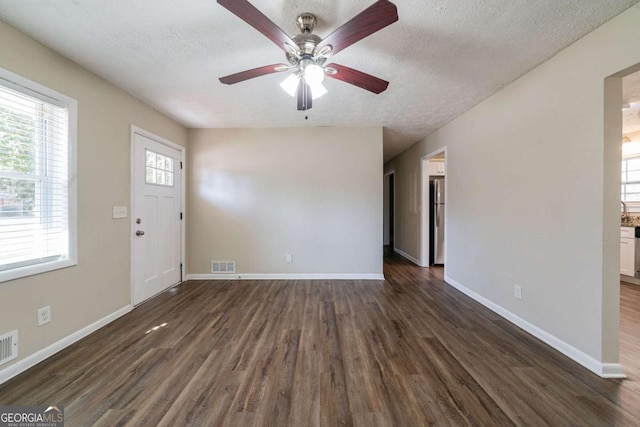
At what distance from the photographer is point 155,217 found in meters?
3.18

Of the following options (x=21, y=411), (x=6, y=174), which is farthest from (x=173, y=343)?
(x=6, y=174)

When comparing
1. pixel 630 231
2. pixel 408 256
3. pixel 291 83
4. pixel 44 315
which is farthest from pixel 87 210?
pixel 630 231

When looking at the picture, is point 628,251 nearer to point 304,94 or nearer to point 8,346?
point 304,94

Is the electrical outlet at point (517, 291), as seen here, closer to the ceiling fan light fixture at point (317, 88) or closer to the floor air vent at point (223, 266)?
the ceiling fan light fixture at point (317, 88)

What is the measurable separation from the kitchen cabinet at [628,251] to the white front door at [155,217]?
652 cm

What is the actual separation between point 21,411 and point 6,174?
151 centimetres

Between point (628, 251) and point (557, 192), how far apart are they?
311 cm

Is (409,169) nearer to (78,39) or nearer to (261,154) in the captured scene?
(261,154)

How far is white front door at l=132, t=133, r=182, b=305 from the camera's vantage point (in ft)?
9.43

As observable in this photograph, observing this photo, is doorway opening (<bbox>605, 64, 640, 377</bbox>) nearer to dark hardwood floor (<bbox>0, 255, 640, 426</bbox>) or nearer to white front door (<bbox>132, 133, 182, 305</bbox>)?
dark hardwood floor (<bbox>0, 255, 640, 426</bbox>)

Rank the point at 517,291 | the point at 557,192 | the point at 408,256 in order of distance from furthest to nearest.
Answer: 1. the point at 408,256
2. the point at 517,291
3. the point at 557,192

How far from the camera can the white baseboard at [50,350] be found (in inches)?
64.5

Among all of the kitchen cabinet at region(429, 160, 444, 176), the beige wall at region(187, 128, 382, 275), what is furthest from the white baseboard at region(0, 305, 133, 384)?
A: the kitchen cabinet at region(429, 160, 444, 176)

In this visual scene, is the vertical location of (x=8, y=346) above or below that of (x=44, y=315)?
below
